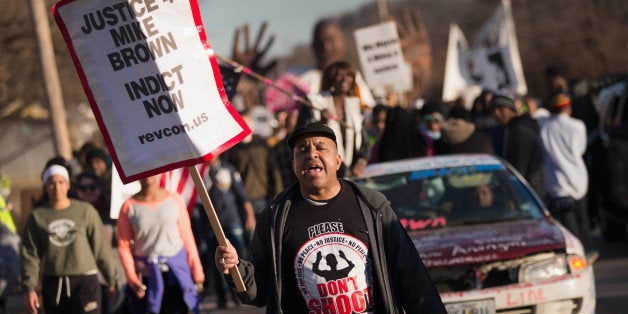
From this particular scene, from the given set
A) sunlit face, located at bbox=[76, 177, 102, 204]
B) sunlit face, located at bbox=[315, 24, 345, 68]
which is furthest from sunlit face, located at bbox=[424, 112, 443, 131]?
sunlit face, located at bbox=[315, 24, 345, 68]

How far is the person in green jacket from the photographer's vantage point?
922cm

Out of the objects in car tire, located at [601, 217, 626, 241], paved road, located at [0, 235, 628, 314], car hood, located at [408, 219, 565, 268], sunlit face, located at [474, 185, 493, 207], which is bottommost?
car tire, located at [601, 217, 626, 241]

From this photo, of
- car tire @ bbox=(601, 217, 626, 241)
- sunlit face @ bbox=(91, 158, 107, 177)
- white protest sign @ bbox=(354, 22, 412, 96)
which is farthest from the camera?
white protest sign @ bbox=(354, 22, 412, 96)

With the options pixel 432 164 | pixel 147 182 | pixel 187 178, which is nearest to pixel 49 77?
pixel 187 178

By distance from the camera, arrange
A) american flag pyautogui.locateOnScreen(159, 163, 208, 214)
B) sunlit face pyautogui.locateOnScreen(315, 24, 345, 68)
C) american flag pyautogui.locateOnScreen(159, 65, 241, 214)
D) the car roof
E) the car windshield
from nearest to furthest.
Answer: the car windshield < the car roof < american flag pyautogui.locateOnScreen(159, 65, 241, 214) < american flag pyautogui.locateOnScreen(159, 163, 208, 214) < sunlit face pyautogui.locateOnScreen(315, 24, 345, 68)

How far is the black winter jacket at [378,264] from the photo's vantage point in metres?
5.65

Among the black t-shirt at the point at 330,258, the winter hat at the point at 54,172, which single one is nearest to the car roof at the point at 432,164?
the winter hat at the point at 54,172

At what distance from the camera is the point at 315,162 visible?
5672 millimetres

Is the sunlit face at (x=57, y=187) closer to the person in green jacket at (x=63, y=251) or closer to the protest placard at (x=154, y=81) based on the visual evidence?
A: the person in green jacket at (x=63, y=251)

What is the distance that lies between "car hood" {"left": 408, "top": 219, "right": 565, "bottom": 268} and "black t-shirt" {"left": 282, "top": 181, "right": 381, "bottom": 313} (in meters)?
2.66

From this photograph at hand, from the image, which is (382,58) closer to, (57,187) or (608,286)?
(608,286)

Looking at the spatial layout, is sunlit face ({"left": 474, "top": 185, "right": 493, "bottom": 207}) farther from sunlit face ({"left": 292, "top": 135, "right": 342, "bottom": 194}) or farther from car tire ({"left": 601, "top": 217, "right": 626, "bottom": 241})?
car tire ({"left": 601, "top": 217, "right": 626, "bottom": 241})

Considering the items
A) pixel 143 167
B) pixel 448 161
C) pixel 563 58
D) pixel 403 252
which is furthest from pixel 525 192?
pixel 563 58

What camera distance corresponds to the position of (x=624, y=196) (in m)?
15.0
